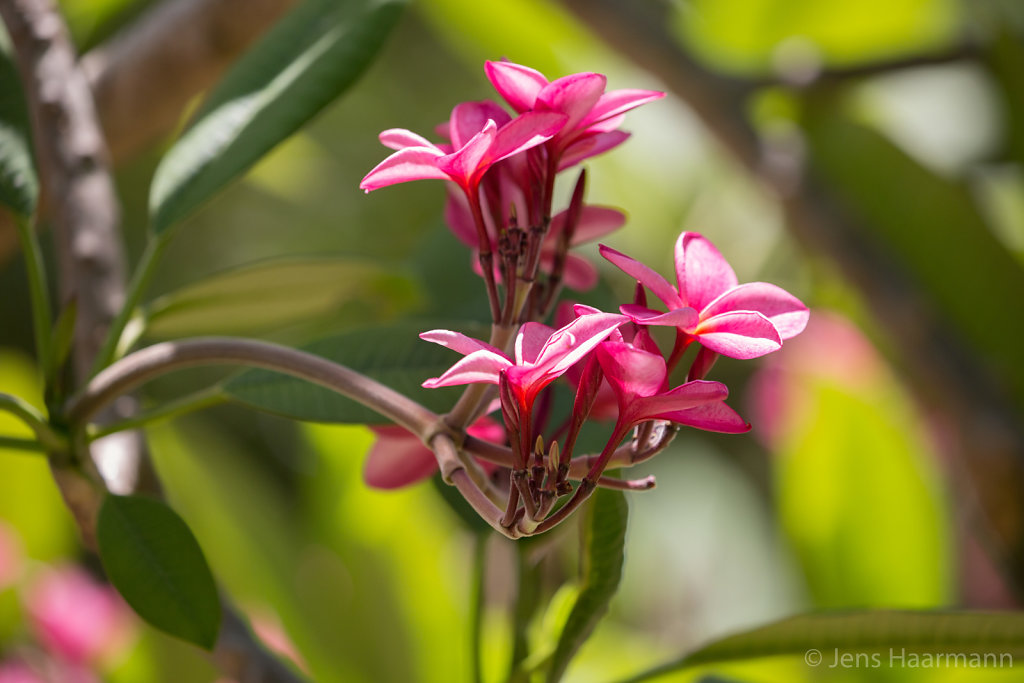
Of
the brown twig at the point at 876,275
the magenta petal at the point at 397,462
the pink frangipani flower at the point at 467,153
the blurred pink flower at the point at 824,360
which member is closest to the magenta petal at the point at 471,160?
the pink frangipani flower at the point at 467,153

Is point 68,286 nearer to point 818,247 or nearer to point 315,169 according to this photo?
point 818,247

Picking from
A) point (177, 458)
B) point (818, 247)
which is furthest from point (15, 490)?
point (818, 247)

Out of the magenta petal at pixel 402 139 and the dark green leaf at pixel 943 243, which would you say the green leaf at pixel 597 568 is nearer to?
the magenta petal at pixel 402 139

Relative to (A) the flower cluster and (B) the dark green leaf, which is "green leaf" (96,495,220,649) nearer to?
(A) the flower cluster

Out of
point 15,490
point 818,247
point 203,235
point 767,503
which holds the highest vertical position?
point 203,235

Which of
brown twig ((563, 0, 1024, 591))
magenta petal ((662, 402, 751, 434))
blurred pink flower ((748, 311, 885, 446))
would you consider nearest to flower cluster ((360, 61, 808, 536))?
magenta petal ((662, 402, 751, 434))

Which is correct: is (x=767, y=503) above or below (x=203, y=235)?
below
